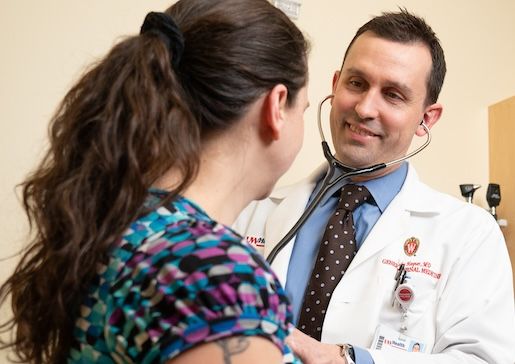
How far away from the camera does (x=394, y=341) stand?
1.21m

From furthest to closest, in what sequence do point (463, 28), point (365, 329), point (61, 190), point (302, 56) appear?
1. point (463, 28)
2. point (365, 329)
3. point (302, 56)
4. point (61, 190)

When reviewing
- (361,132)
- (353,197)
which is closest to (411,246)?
(353,197)

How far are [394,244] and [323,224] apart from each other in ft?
0.56

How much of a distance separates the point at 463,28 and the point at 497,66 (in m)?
0.18

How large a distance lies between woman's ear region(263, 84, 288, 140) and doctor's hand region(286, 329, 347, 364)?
16.9 inches

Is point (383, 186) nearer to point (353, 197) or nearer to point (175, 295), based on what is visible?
point (353, 197)

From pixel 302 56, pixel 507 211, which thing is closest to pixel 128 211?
pixel 302 56

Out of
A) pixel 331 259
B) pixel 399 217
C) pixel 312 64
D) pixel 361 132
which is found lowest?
pixel 331 259

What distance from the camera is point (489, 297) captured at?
49.1 inches

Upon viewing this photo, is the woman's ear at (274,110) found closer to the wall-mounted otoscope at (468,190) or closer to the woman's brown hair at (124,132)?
the woman's brown hair at (124,132)

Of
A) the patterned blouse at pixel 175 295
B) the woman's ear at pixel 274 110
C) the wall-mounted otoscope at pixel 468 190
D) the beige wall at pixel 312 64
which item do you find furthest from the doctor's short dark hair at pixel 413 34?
the patterned blouse at pixel 175 295

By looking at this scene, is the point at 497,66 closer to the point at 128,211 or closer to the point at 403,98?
the point at 403,98

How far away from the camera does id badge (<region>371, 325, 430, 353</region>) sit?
3.95 ft

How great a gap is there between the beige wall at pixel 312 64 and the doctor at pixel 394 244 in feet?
1.12
